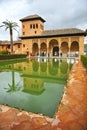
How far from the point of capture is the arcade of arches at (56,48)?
41.3m

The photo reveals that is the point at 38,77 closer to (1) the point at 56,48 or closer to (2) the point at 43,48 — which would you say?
(1) the point at 56,48

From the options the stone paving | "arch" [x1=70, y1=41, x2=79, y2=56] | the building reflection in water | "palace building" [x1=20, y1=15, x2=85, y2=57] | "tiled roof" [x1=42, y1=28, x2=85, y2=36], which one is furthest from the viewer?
"arch" [x1=70, y1=41, x2=79, y2=56]

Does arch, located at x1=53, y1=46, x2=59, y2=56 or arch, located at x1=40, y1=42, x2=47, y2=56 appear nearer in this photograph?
arch, located at x1=53, y1=46, x2=59, y2=56

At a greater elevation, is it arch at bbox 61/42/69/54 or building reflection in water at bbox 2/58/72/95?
arch at bbox 61/42/69/54

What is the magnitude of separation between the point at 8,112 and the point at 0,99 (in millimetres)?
1803

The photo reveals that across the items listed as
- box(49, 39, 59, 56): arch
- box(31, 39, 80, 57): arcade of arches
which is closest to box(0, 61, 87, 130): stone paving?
box(31, 39, 80, 57): arcade of arches

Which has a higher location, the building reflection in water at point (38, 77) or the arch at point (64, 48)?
the arch at point (64, 48)

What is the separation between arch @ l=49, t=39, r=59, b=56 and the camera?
4378 centimetres

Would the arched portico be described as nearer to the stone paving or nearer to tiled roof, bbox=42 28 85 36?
tiled roof, bbox=42 28 85 36

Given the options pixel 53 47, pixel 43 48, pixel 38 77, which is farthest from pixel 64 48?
pixel 38 77

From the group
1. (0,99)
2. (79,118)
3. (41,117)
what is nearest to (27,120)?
(41,117)

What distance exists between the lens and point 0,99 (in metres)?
6.17

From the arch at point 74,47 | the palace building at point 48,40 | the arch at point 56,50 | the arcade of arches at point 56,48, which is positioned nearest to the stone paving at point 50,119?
the palace building at point 48,40

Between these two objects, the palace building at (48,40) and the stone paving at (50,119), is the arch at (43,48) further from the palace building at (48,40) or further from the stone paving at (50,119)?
the stone paving at (50,119)
